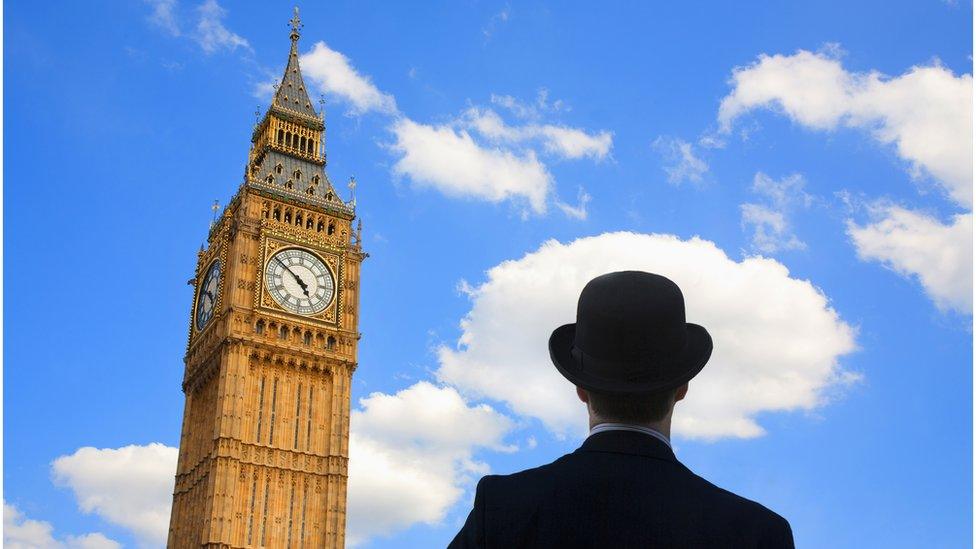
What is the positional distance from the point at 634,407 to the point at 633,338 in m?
0.24

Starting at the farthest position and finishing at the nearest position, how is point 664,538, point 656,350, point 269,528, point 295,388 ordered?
point 295,388 < point 269,528 < point 656,350 < point 664,538

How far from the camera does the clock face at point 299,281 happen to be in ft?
180

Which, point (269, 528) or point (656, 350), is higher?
point (269, 528)

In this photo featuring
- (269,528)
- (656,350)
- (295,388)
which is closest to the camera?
(656,350)

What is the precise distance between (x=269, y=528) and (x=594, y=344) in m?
49.0

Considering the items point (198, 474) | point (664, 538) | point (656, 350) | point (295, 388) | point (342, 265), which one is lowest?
point (664, 538)

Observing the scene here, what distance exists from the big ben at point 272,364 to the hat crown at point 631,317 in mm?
47793

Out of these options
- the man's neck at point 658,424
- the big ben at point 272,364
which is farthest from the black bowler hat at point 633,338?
the big ben at point 272,364

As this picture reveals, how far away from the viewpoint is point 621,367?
3.74 m

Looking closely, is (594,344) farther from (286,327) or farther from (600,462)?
(286,327)

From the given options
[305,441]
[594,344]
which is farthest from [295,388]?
[594,344]

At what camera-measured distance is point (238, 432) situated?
51000 millimetres

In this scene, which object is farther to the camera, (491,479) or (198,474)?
(198,474)

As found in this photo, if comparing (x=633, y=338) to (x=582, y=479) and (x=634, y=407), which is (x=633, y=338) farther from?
(x=582, y=479)
